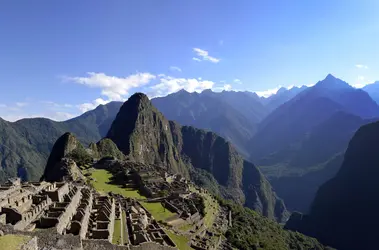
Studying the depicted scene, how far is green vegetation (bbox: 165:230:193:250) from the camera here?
37981 millimetres

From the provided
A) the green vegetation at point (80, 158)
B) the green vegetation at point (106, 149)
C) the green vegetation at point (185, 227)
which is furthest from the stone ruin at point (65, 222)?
the green vegetation at point (106, 149)

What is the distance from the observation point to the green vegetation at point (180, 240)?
125ft

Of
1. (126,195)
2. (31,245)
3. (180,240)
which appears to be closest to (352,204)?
(126,195)

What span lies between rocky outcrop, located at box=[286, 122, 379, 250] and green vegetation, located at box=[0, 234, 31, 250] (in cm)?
13698

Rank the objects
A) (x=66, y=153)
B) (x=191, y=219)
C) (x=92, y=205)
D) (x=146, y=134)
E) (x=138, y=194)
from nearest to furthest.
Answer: (x=92, y=205), (x=191, y=219), (x=138, y=194), (x=66, y=153), (x=146, y=134)

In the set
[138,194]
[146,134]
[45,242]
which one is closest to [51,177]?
[138,194]

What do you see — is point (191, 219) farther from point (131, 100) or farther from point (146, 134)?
point (131, 100)

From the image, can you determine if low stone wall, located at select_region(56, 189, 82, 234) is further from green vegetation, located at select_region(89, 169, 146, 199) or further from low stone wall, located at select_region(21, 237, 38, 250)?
green vegetation, located at select_region(89, 169, 146, 199)

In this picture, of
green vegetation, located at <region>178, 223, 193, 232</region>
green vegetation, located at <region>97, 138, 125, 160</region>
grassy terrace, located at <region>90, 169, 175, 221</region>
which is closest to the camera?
green vegetation, located at <region>178, 223, 193, 232</region>

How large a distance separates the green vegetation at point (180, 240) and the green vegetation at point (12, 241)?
22717mm

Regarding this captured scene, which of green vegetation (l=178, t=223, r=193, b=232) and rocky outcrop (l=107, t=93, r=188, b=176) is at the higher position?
rocky outcrop (l=107, t=93, r=188, b=176)

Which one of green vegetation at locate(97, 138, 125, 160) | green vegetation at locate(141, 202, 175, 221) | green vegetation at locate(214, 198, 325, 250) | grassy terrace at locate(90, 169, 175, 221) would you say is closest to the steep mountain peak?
green vegetation at locate(97, 138, 125, 160)

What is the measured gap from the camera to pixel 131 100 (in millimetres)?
197875

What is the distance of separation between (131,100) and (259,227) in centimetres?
12733
